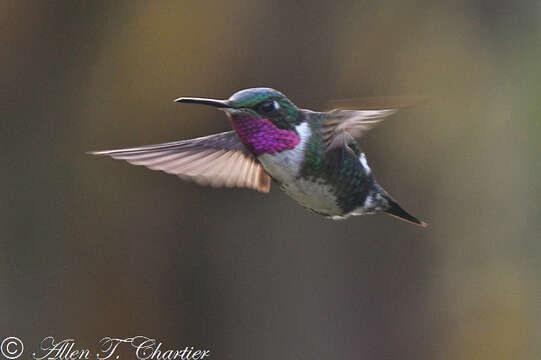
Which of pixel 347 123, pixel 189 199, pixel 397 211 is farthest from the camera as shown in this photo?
pixel 189 199

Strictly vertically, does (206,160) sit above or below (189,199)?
above

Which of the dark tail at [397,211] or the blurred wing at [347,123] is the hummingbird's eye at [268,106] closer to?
the blurred wing at [347,123]

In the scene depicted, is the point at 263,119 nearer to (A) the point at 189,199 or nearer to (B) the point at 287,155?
(B) the point at 287,155

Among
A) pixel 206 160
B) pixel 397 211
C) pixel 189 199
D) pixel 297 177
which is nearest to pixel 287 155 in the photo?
pixel 297 177

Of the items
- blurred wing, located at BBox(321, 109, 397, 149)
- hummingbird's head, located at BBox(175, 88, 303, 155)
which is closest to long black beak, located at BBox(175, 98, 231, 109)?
hummingbird's head, located at BBox(175, 88, 303, 155)

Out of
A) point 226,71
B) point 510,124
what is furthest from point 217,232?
point 510,124

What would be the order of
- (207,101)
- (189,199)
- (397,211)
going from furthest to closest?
(189,199)
(397,211)
(207,101)

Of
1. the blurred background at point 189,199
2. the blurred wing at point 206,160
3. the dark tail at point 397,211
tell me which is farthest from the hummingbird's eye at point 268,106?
the blurred background at point 189,199

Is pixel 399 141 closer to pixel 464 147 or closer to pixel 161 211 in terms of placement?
pixel 464 147
